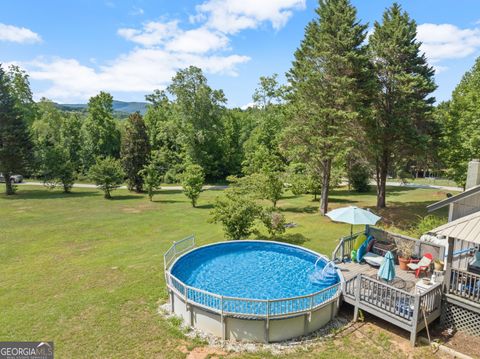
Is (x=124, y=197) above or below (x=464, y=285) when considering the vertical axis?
below

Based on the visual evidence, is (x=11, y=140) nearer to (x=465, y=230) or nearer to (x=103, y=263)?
(x=103, y=263)

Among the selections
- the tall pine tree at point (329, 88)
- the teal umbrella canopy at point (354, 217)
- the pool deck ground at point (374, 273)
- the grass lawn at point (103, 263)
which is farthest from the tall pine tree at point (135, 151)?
the pool deck ground at point (374, 273)

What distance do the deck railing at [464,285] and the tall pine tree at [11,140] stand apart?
40.5 meters

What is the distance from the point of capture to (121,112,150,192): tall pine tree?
3681 cm

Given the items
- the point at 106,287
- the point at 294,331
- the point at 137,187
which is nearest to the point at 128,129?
the point at 137,187

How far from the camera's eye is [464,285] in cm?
805

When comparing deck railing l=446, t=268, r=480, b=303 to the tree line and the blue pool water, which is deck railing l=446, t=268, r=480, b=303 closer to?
the blue pool water

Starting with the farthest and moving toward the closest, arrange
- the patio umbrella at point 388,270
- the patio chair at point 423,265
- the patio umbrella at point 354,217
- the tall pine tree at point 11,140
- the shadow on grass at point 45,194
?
the tall pine tree at point 11,140 < the shadow on grass at point 45,194 < the patio umbrella at point 354,217 < the patio chair at point 423,265 < the patio umbrella at point 388,270

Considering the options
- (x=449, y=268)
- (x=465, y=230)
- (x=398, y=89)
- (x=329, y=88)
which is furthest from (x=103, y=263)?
(x=398, y=89)

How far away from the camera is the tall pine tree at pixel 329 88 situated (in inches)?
739

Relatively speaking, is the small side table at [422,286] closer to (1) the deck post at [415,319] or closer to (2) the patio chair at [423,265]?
(1) the deck post at [415,319]

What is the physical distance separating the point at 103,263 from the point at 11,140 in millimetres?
28960

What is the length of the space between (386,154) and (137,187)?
2941 cm

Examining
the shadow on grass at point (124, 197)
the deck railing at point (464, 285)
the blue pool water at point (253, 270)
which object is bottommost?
the shadow on grass at point (124, 197)
